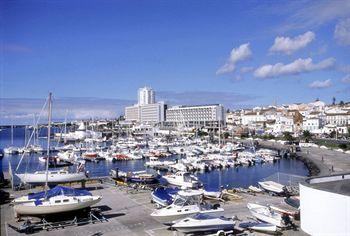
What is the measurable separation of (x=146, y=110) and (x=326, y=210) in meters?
154

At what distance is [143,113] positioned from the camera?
164 metres

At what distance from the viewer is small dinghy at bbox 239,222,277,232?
49.4 ft

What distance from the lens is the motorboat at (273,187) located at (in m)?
24.6

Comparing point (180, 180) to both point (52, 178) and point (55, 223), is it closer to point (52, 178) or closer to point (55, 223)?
point (52, 178)

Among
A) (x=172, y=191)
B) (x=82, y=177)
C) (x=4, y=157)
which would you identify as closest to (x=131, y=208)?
(x=172, y=191)

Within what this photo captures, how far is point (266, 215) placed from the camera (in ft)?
53.7

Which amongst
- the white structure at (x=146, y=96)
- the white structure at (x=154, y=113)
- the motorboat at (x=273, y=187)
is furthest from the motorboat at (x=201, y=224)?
the white structure at (x=146, y=96)

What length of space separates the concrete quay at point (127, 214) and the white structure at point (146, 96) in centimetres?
16528

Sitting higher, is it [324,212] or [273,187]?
[324,212]

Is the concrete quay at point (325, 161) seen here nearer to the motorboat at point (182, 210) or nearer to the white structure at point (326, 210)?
the motorboat at point (182, 210)

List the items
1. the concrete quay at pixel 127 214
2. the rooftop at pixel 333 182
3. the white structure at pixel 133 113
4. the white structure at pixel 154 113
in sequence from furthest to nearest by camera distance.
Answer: the white structure at pixel 133 113 < the white structure at pixel 154 113 < the concrete quay at pixel 127 214 < the rooftop at pixel 333 182

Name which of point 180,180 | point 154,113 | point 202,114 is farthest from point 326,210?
point 154,113

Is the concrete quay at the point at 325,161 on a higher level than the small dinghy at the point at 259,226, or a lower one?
higher

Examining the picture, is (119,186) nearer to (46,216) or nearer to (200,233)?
(46,216)
